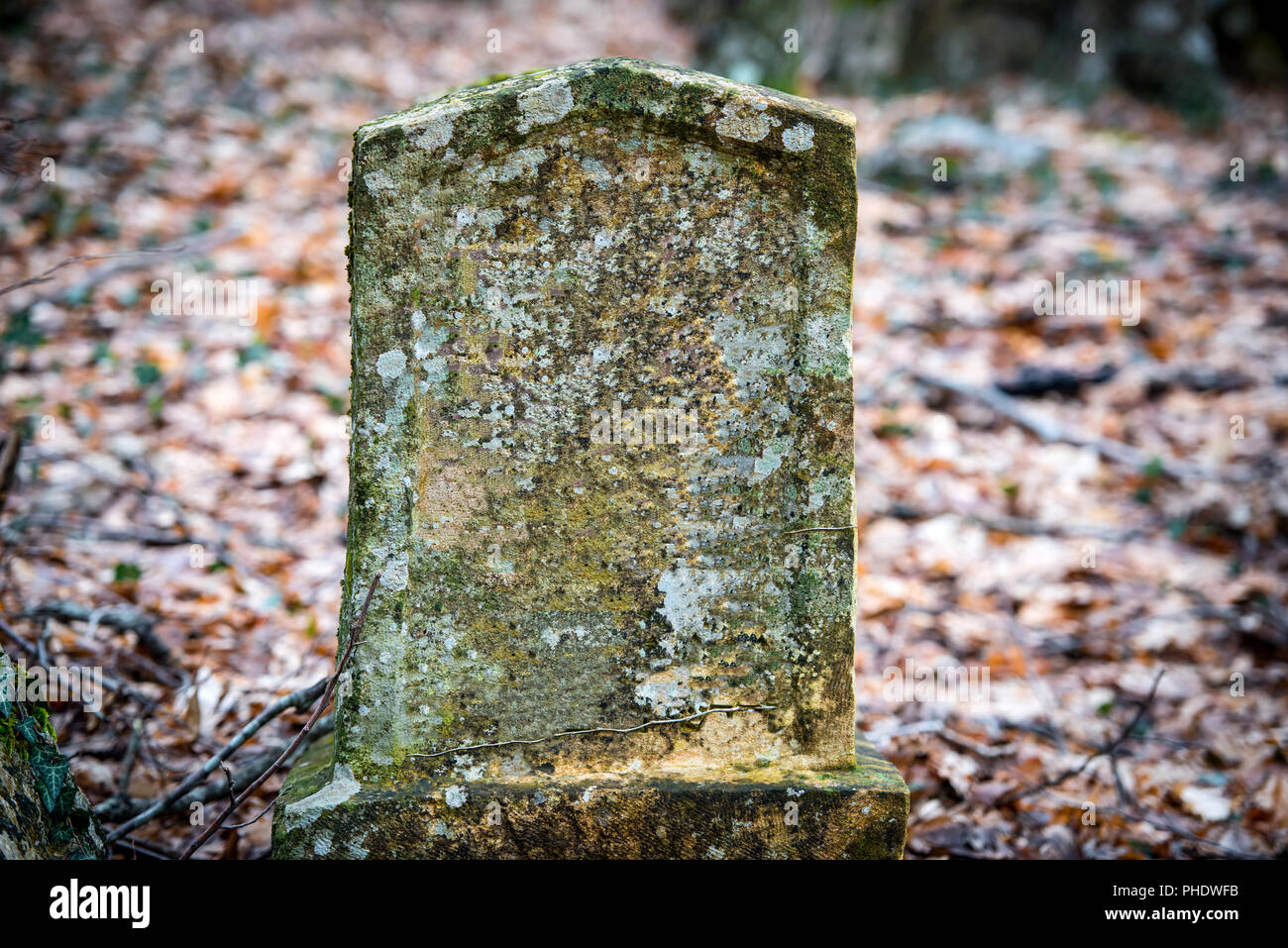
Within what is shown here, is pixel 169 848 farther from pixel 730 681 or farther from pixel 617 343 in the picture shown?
pixel 617 343

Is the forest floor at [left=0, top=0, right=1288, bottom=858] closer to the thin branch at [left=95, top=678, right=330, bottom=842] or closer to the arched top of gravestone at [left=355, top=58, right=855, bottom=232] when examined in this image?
the thin branch at [left=95, top=678, right=330, bottom=842]

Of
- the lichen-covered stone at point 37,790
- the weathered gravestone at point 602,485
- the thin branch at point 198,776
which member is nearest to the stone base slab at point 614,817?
the weathered gravestone at point 602,485

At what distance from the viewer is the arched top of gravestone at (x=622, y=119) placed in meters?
1.89

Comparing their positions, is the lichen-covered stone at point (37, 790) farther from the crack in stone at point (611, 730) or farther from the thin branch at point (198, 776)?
the crack in stone at point (611, 730)

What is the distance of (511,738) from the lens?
79.5 inches

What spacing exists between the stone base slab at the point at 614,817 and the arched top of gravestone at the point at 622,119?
1.30m

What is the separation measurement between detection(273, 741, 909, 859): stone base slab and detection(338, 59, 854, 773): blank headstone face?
82 mm

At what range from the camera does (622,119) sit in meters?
1.94

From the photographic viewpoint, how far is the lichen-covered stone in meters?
1.65

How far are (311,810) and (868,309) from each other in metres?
4.68

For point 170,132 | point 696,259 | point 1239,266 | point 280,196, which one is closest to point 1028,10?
point 1239,266

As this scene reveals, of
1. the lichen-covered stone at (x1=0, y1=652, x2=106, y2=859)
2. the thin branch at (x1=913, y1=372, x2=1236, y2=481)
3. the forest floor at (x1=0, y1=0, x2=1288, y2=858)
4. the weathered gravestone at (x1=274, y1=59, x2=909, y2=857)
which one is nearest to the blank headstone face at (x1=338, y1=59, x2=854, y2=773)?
the weathered gravestone at (x1=274, y1=59, x2=909, y2=857)

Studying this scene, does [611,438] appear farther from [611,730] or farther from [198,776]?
[198,776]

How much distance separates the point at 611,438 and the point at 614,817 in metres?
0.82
